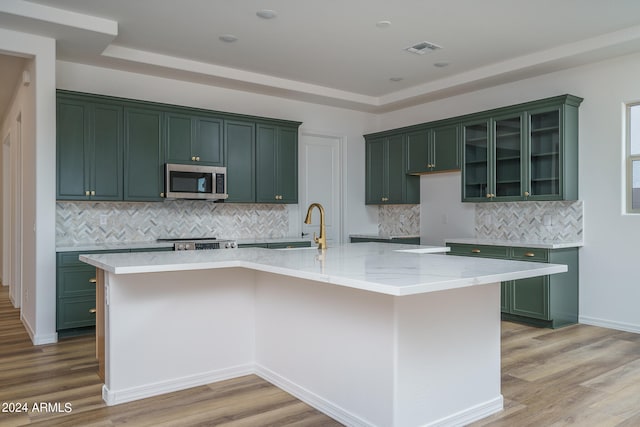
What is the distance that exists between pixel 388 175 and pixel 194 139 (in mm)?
2839

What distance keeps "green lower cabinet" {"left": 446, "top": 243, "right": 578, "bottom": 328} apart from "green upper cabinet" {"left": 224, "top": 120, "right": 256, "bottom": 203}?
110 inches

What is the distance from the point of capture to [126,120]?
4.85m

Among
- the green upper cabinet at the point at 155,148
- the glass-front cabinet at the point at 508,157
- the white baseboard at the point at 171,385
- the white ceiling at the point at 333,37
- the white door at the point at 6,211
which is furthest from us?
the white door at the point at 6,211

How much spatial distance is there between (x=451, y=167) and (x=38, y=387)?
15.5 feet

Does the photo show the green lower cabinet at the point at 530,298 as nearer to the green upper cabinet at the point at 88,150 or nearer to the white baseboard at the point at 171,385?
the white baseboard at the point at 171,385

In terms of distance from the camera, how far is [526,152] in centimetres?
507

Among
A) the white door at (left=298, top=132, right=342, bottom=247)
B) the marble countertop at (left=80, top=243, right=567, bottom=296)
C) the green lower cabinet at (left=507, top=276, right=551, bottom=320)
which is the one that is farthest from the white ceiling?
the green lower cabinet at (left=507, top=276, right=551, bottom=320)

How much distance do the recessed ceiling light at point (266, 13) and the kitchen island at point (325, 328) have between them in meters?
1.98

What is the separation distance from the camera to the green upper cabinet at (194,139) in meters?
5.14

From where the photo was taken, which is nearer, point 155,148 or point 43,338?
point 43,338

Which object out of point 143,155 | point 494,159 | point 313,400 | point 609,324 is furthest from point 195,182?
point 609,324

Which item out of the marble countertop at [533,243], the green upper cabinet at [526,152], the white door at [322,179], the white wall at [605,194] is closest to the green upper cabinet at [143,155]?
the white door at [322,179]

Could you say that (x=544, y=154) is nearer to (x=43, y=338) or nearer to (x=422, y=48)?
(x=422, y=48)

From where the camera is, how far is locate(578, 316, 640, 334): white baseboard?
4602 mm
